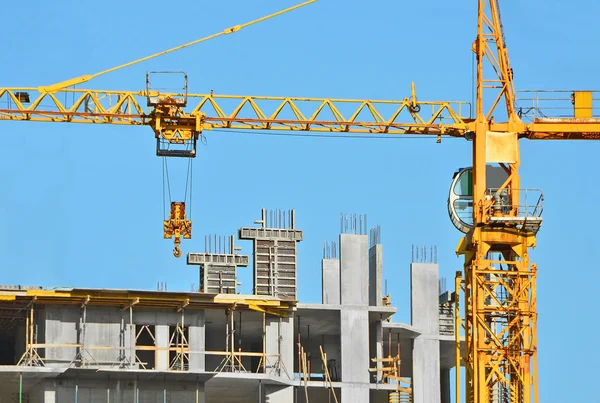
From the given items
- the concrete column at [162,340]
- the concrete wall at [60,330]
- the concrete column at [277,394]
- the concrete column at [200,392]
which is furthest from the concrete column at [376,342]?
the concrete wall at [60,330]

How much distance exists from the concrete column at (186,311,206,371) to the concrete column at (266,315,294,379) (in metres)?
3.82

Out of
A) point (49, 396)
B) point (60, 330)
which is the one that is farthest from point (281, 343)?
point (49, 396)

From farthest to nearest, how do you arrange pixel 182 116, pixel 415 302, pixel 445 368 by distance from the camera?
pixel 445 368 < pixel 415 302 < pixel 182 116

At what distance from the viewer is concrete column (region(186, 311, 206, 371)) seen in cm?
8362

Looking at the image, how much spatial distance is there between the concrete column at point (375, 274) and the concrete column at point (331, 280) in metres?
2.82

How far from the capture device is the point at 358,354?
8981 cm

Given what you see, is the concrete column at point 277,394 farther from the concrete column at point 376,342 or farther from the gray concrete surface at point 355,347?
the concrete column at point 376,342

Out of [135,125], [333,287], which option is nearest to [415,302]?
[333,287]

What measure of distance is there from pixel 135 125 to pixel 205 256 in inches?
337

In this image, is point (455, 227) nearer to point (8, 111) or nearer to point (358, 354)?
point (358, 354)

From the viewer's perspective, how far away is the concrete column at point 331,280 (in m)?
90.5

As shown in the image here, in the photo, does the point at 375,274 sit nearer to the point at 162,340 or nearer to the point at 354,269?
the point at 354,269

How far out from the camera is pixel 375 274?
9350 cm

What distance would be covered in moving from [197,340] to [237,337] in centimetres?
832
